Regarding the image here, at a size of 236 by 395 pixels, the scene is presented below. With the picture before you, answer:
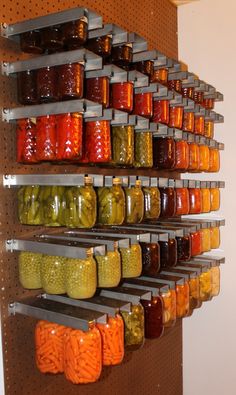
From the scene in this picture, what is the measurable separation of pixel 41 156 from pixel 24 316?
1.84 ft

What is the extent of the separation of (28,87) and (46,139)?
7.5 inches

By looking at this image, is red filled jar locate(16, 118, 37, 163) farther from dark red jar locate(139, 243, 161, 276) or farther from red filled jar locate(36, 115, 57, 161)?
dark red jar locate(139, 243, 161, 276)

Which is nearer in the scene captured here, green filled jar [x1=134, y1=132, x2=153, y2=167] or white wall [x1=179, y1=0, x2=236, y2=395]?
green filled jar [x1=134, y1=132, x2=153, y2=167]

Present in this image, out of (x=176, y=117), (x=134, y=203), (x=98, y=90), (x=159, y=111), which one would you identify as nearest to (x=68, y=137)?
(x=98, y=90)

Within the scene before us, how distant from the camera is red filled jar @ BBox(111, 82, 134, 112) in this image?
1.38 metres

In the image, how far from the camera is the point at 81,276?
121 centimetres

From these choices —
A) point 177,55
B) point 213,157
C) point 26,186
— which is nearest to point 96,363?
point 26,186

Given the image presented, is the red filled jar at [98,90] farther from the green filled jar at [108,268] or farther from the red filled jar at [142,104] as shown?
the green filled jar at [108,268]

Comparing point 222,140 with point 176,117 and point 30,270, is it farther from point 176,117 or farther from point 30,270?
point 30,270

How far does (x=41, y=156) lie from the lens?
123cm

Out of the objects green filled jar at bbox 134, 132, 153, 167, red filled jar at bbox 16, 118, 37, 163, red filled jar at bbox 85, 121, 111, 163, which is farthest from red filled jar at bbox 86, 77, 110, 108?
green filled jar at bbox 134, 132, 153, 167

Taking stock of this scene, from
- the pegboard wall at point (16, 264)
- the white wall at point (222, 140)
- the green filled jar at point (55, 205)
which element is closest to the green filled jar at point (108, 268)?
the green filled jar at point (55, 205)

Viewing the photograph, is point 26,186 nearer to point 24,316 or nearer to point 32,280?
point 32,280

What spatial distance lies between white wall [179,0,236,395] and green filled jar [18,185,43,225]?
4.21 feet
